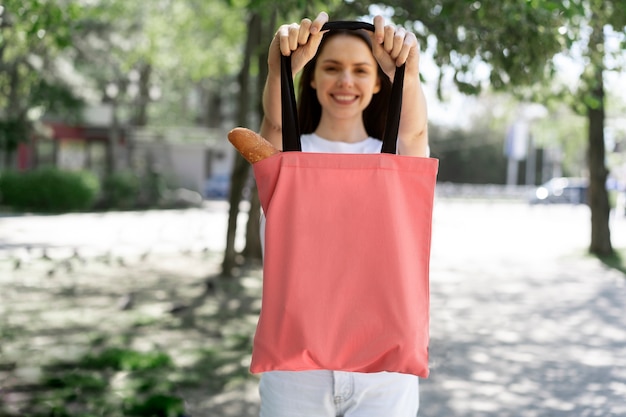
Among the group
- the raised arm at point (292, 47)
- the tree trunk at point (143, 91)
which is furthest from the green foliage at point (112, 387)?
the tree trunk at point (143, 91)

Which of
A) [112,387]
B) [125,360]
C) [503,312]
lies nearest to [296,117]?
[112,387]

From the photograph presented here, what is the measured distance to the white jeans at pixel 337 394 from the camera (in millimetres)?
2010

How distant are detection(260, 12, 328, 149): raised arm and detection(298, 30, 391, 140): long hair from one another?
14cm

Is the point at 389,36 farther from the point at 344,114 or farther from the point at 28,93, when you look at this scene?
the point at 28,93

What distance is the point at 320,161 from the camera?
5.93ft

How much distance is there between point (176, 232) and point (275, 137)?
16488mm

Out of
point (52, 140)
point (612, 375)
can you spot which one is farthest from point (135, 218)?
point (612, 375)

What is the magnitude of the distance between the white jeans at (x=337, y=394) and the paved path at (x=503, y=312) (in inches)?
120

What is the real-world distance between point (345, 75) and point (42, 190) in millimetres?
23773

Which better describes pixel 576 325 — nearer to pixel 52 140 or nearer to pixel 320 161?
pixel 320 161

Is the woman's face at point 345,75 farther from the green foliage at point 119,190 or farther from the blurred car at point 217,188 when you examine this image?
the blurred car at point 217,188

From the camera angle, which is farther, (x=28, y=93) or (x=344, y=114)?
(x=28, y=93)

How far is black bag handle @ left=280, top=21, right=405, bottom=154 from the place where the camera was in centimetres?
195

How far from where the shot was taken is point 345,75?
7.12 feet
